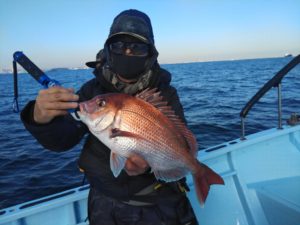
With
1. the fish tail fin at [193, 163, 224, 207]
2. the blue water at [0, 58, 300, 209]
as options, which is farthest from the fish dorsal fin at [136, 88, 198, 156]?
the blue water at [0, 58, 300, 209]

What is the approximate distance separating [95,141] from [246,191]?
226cm

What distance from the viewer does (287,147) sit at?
A: 4363mm

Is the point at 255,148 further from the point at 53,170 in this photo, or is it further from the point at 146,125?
the point at 53,170

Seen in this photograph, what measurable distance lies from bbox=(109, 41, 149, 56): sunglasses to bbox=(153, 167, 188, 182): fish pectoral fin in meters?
1.14

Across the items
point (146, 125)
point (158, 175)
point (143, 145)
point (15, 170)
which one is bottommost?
point (15, 170)

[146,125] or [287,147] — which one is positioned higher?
[146,125]

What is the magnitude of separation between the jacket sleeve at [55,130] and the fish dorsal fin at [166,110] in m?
0.61

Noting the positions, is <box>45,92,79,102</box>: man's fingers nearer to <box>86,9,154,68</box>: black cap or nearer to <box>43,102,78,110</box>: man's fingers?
<box>43,102,78,110</box>: man's fingers

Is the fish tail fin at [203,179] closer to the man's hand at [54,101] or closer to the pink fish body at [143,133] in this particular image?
the pink fish body at [143,133]

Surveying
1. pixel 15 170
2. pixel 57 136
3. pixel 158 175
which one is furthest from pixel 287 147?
pixel 15 170

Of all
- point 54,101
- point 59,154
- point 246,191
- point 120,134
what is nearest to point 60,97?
point 54,101

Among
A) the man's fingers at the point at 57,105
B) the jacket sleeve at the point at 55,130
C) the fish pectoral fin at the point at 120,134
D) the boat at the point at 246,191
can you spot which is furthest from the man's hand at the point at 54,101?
the boat at the point at 246,191

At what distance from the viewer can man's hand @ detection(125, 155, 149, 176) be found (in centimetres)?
213

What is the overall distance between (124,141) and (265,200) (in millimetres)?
2399
